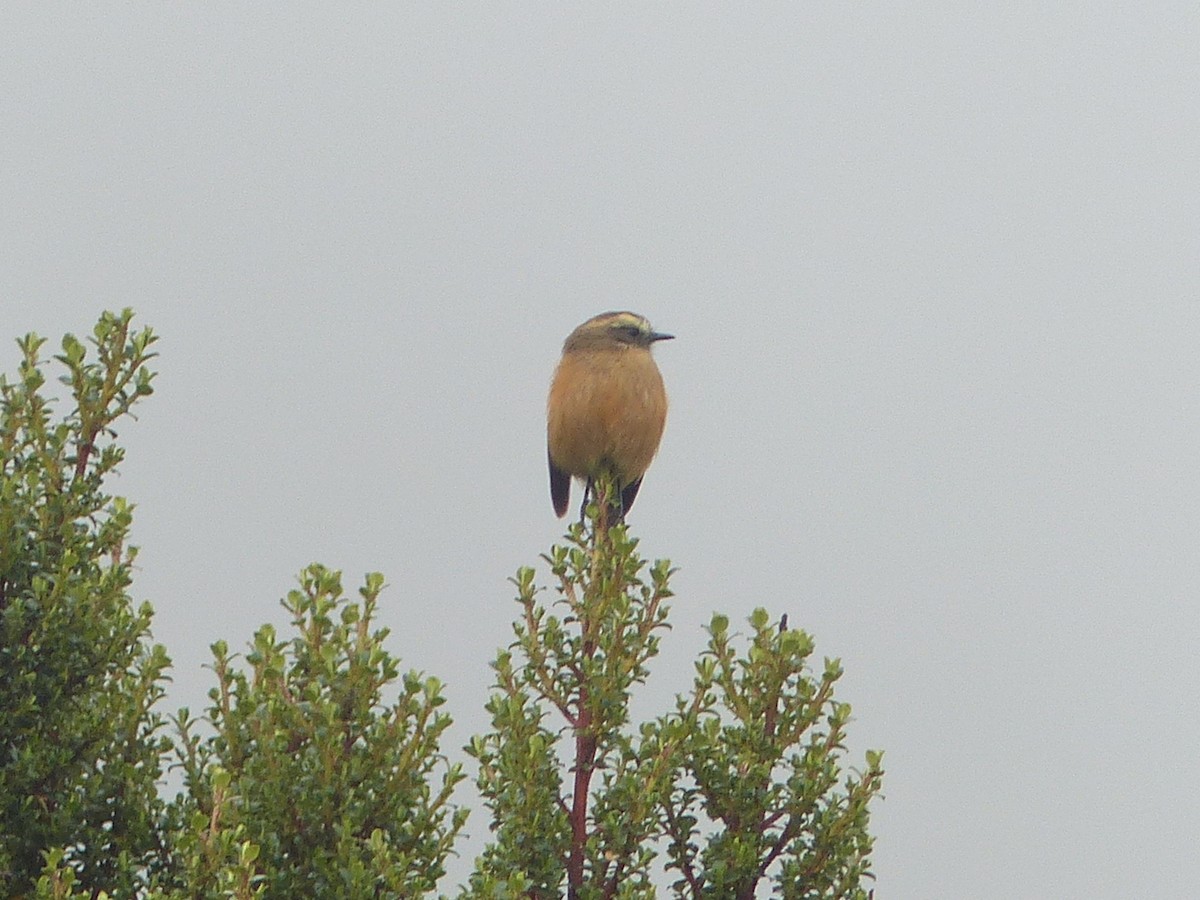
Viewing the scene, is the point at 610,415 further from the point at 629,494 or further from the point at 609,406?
the point at 629,494

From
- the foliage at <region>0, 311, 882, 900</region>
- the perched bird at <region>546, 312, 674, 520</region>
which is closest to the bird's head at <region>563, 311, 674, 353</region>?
the perched bird at <region>546, 312, 674, 520</region>

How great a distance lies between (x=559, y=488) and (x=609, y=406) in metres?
0.96

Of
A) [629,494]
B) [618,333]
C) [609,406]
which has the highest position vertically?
[618,333]

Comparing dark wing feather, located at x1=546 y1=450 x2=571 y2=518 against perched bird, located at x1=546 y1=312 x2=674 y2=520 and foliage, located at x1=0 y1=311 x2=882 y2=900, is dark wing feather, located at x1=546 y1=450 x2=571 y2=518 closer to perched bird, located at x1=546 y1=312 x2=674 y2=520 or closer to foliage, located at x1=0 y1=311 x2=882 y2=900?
perched bird, located at x1=546 y1=312 x2=674 y2=520

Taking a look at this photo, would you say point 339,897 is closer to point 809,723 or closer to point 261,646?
point 261,646

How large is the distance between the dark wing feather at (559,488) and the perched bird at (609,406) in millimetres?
66

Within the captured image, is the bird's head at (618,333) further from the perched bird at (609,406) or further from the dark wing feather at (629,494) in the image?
the dark wing feather at (629,494)

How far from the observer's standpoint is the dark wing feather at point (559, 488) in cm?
867

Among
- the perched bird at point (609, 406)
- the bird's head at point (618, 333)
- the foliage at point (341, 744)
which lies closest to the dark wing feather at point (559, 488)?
the perched bird at point (609, 406)

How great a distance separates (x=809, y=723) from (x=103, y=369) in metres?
2.38

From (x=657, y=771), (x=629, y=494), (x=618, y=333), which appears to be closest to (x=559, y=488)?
(x=629, y=494)

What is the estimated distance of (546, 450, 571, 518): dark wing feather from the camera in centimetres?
867

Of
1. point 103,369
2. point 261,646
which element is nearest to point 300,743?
point 261,646

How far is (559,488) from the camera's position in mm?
8859
